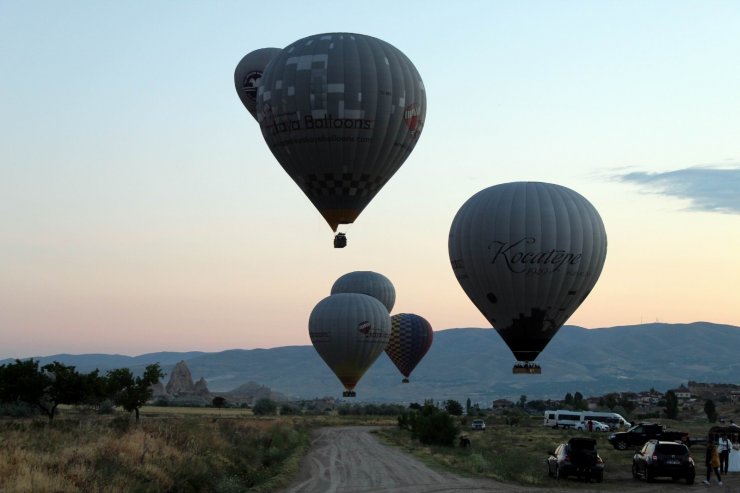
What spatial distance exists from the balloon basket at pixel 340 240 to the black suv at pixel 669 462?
70.5 feet

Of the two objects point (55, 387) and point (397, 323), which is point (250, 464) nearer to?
point (55, 387)

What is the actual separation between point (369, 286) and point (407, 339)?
12.5 meters

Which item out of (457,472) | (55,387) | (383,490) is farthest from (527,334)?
(55,387)

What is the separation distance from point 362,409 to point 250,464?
A: 480 ft

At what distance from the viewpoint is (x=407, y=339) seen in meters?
124

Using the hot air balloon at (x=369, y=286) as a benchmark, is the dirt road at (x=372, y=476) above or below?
below

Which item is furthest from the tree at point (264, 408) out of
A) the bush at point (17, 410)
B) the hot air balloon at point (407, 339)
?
the bush at point (17, 410)

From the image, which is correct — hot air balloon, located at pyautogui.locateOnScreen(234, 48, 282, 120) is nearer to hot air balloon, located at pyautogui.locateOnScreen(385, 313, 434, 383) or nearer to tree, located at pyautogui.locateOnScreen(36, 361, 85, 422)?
tree, located at pyautogui.locateOnScreen(36, 361, 85, 422)

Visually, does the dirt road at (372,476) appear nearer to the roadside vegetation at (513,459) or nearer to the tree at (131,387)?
the roadside vegetation at (513,459)

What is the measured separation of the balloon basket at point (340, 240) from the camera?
5503cm

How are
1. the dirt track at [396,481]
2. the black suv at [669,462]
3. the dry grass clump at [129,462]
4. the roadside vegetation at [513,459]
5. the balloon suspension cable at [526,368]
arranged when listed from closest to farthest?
the dry grass clump at [129,462], the dirt track at [396,481], the black suv at [669,462], the roadside vegetation at [513,459], the balloon suspension cable at [526,368]

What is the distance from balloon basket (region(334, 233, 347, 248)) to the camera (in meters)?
55.0

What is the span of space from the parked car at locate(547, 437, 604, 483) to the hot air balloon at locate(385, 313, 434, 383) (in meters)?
82.7

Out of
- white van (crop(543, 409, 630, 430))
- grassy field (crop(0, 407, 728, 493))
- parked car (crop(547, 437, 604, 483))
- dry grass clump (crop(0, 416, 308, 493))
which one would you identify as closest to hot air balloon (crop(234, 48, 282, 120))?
grassy field (crop(0, 407, 728, 493))
